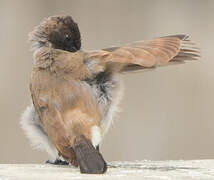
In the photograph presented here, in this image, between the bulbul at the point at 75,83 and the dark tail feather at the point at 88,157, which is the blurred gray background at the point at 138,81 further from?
the dark tail feather at the point at 88,157

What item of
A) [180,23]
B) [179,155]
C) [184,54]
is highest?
[184,54]

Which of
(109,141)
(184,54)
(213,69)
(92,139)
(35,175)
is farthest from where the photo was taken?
(213,69)

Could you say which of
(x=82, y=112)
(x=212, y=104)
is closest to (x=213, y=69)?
(x=212, y=104)

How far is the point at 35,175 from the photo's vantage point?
8.89 ft

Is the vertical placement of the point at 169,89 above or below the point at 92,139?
below

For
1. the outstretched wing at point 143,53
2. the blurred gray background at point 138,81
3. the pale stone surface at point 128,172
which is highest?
the outstretched wing at point 143,53

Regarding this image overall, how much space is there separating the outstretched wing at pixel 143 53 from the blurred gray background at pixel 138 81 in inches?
45.0

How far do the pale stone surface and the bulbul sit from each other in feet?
0.28

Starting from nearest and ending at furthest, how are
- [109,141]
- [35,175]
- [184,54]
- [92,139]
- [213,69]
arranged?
[35,175] < [92,139] < [184,54] < [109,141] < [213,69]

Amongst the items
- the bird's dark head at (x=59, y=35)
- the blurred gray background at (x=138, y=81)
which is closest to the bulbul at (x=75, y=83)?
the bird's dark head at (x=59, y=35)

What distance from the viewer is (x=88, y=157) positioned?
2.95m

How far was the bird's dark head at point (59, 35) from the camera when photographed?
3.37 meters

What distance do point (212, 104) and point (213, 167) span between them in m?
1.53

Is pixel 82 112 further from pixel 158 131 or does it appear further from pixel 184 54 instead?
pixel 158 131
